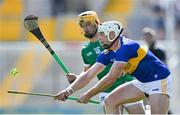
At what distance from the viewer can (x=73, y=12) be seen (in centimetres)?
2314

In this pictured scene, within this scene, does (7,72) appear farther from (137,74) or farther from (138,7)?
(137,74)

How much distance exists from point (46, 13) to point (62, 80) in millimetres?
2815

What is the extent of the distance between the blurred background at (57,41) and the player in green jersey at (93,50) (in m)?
6.26

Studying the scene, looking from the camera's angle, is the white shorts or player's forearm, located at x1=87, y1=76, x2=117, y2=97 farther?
the white shorts

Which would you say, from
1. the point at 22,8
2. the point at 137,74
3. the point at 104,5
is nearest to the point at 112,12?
the point at 104,5

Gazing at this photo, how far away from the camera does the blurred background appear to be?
20.6 m

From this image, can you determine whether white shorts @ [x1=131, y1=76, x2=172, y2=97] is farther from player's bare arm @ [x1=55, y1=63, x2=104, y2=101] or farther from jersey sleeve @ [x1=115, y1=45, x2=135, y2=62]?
player's bare arm @ [x1=55, y1=63, x2=104, y2=101]

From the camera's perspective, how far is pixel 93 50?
13.1m

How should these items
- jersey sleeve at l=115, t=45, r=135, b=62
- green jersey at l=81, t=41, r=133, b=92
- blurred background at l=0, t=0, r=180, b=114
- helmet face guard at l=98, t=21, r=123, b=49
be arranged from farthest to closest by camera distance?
blurred background at l=0, t=0, r=180, b=114 → green jersey at l=81, t=41, r=133, b=92 → helmet face guard at l=98, t=21, r=123, b=49 → jersey sleeve at l=115, t=45, r=135, b=62

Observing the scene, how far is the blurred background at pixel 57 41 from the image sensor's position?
20.6m

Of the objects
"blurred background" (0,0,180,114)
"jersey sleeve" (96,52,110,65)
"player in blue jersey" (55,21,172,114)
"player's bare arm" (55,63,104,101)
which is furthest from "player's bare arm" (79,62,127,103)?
"blurred background" (0,0,180,114)

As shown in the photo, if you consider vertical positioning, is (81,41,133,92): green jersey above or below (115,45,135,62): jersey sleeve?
below

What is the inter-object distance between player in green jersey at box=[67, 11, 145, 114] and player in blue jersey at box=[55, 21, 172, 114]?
0.83m

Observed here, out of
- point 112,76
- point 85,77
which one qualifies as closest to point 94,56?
point 85,77
